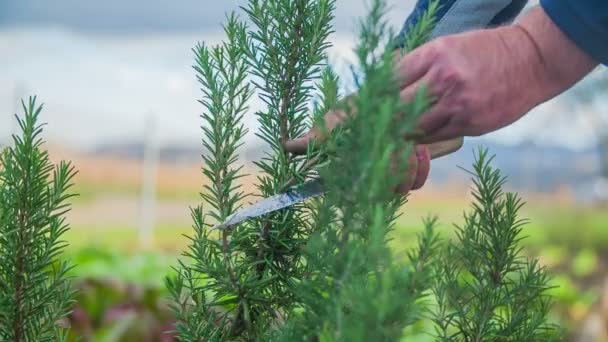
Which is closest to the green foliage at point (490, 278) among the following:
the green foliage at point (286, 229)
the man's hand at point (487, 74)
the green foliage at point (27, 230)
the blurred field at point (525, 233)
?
the green foliage at point (286, 229)

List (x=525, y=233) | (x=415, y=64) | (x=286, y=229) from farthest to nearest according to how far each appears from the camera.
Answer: (x=525, y=233) < (x=286, y=229) < (x=415, y=64)

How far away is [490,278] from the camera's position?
0.80 m

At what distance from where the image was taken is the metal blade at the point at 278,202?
2.28ft

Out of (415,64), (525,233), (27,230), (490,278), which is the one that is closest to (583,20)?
(415,64)

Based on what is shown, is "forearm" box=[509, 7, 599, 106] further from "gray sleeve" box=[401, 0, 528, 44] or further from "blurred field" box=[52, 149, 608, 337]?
"blurred field" box=[52, 149, 608, 337]

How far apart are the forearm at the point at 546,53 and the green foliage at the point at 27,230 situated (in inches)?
16.0

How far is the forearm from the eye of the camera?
69cm

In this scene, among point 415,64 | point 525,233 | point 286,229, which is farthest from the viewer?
point 525,233

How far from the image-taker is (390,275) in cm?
47

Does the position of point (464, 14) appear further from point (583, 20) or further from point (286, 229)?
point (286, 229)

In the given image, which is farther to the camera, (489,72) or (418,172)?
(418,172)

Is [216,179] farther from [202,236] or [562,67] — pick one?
[562,67]

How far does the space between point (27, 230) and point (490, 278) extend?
422 mm

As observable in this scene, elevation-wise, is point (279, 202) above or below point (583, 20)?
below
